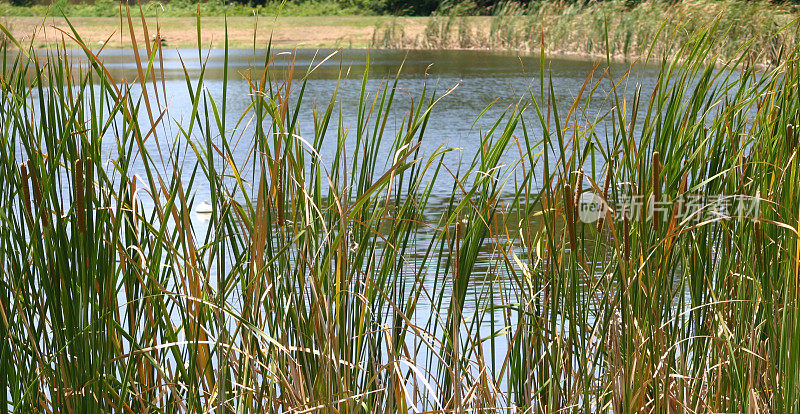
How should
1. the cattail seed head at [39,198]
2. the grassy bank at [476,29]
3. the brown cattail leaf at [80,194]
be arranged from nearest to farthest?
1. the brown cattail leaf at [80,194]
2. the cattail seed head at [39,198]
3. the grassy bank at [476,29]

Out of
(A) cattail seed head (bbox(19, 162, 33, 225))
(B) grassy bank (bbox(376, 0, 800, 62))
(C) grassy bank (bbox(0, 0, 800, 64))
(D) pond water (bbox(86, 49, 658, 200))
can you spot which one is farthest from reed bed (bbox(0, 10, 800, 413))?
(B) grassy bank (bbox(376, 0, 800, 62))

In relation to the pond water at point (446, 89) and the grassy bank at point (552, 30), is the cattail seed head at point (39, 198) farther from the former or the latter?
the grassy bank at point (552, 30)

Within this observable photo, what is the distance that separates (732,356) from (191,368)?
25.7 inches

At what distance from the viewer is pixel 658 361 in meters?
1.03

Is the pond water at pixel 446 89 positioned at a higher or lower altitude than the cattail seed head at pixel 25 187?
lower

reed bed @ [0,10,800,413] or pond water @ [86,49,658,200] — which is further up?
reed bed @ [0,10,800,413]

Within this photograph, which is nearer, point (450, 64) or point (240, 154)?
point (240, 154)

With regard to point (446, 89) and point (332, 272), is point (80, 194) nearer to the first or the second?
point (332, 272)

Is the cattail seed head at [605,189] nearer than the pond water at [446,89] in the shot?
Yes

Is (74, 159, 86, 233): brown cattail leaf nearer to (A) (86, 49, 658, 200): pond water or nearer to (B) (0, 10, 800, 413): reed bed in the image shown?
(B) (0, 10, 800, 413): reed bed

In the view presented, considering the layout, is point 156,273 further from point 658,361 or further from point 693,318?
point 693,318

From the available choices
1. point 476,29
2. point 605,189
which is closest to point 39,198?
point 605,189

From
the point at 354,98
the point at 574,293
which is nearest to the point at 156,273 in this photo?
the point at 574,293

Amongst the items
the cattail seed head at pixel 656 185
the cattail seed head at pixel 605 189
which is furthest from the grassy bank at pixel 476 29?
the cattail seed head at pixel 656 185
